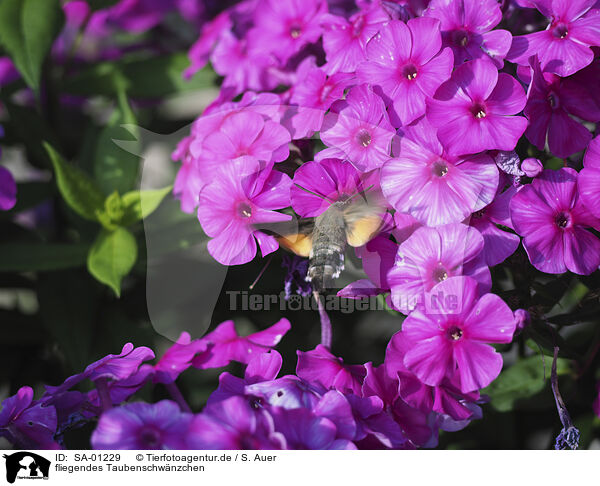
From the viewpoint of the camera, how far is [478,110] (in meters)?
0.71

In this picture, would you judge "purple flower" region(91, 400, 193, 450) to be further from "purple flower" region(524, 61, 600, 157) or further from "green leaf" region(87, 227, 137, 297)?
"purple flower" region(524, 61, 600, 157)

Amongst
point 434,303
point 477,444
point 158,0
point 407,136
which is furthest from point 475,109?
point 158,0

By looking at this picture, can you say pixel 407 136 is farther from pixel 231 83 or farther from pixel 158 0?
pixel 158 0

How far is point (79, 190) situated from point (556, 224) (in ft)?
2.24

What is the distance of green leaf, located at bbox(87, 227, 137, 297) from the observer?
88 centimetres

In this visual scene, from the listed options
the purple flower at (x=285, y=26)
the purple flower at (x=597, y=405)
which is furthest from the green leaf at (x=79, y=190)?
the purple flower at (x=597, y=405)

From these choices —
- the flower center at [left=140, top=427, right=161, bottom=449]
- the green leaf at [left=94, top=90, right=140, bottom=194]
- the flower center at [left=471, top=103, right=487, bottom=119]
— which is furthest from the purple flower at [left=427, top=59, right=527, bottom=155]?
the green leaf at [left=94, top=90, right=140, bottom=194]

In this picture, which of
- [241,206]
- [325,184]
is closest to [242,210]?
[241,206]

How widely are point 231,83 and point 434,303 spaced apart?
0.55 m

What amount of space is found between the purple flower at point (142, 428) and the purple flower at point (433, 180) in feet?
1.06

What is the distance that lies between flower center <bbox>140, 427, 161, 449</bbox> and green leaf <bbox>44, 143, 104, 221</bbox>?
46cm

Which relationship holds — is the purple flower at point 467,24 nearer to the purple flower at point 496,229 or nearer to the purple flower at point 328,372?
the purple flower at point 496,229

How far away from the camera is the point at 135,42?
1.47m
